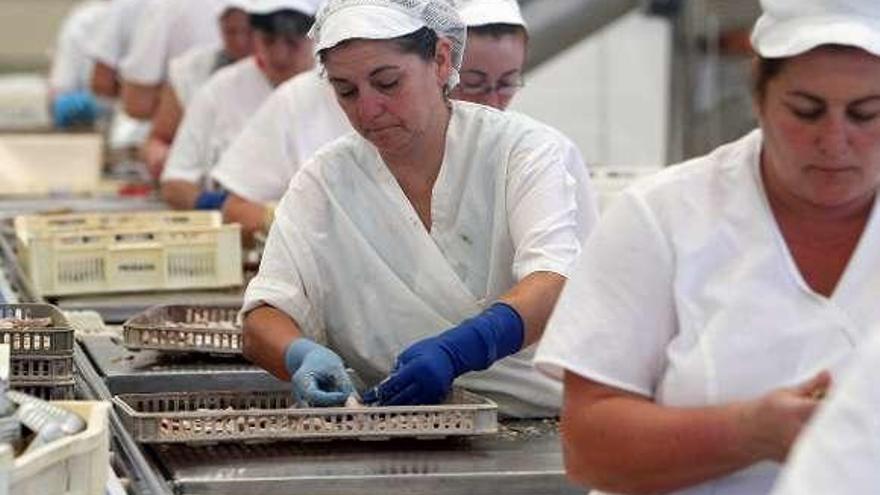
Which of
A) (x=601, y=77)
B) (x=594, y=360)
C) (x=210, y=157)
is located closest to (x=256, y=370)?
(x=594, y=360)

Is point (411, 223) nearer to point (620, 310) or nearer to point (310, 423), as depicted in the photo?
point (310, 423)

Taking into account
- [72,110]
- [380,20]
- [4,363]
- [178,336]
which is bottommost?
[72,110]

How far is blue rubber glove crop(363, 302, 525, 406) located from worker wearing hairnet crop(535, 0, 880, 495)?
645 mm

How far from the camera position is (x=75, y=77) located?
31.8ft

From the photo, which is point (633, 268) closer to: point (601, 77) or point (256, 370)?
point (256, 370)

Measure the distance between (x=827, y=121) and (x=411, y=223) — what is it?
1.18 m

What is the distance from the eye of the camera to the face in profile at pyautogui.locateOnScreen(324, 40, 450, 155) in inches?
113

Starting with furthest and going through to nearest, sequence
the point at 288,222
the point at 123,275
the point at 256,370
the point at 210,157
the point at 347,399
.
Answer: the point at 210,157 → the point at 123,275 → the point at 256,370 → the point at 288,222 → the point at 347,399

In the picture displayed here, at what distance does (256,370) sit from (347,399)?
59 centimetres

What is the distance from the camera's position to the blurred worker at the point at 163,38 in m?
7.00

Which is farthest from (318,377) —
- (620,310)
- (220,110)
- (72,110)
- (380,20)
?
(72,110)

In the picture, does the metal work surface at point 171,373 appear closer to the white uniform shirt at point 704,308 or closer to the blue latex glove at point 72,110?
the white uniform shirt at point 704,308

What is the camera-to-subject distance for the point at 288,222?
9.83ft

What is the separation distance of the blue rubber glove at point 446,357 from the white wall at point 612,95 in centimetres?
454
